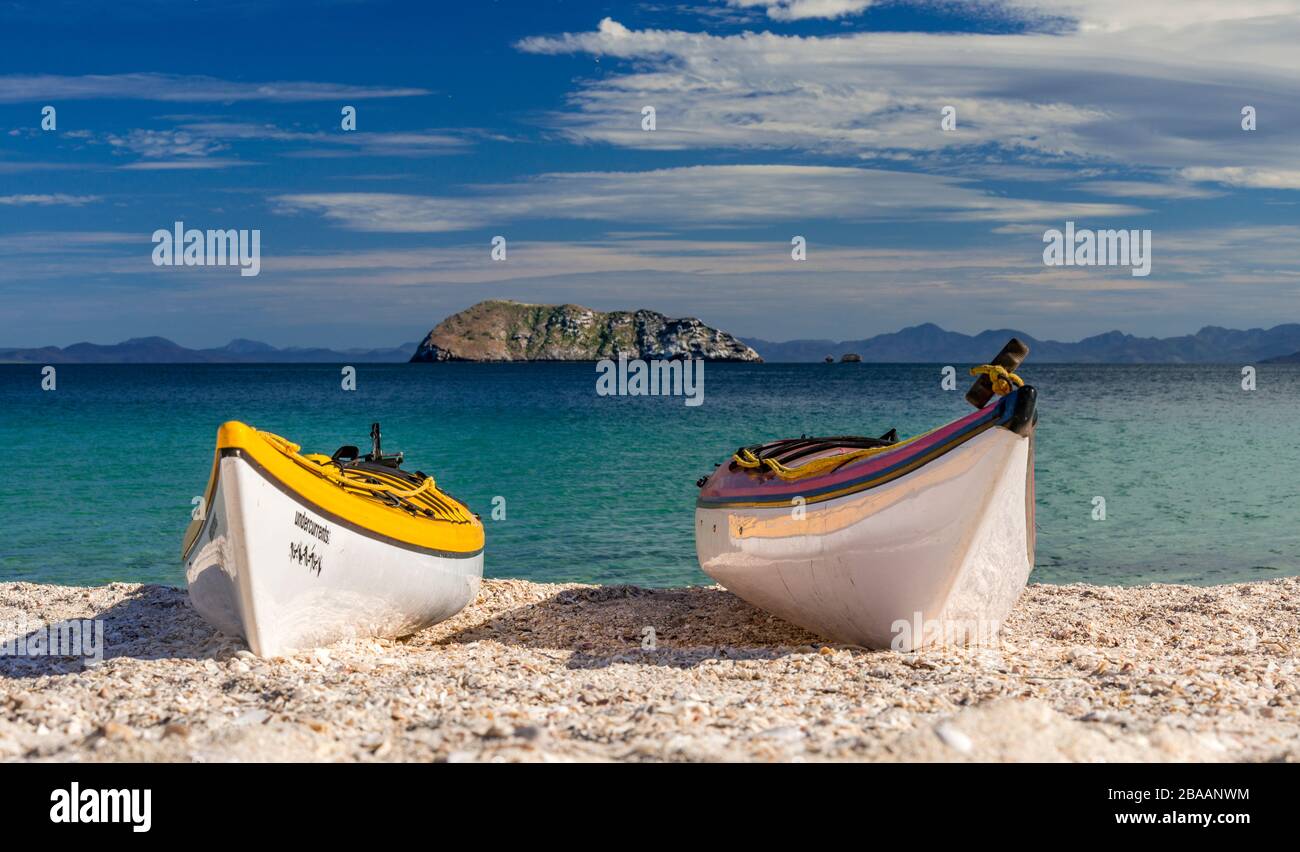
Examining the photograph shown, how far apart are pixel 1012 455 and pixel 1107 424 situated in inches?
Answer: 1784

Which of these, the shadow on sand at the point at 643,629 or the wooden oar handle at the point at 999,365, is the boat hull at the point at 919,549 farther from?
the shadow on sand at the point at 643,629

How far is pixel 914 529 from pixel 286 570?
201 inches

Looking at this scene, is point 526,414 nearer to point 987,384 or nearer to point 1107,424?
point 1107,424

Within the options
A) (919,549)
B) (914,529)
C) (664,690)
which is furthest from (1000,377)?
(664,690)

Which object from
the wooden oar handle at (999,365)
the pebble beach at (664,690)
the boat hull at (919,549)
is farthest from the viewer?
the boat hull at (919,549)

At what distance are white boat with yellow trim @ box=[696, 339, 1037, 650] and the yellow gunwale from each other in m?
3.17

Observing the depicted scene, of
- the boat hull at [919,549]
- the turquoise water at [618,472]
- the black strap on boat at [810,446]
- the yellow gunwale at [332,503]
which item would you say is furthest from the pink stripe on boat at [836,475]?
the turquoise water at [618,472]

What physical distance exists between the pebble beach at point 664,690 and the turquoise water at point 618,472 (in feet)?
17.1

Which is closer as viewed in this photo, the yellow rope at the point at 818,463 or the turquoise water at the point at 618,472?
the yellow rope at the point at 818,463

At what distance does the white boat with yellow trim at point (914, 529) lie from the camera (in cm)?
845

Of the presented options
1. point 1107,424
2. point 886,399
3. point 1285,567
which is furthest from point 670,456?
point 886,399

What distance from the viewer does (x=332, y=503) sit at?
9.28m
